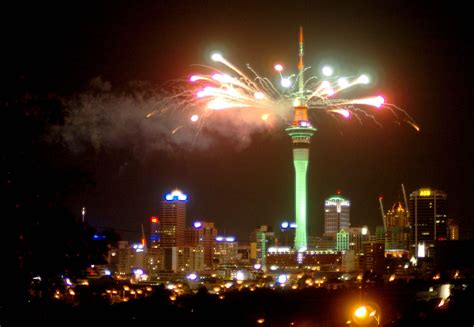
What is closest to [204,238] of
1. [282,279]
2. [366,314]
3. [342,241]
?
[342,241]

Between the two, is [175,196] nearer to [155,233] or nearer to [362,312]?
[155,233]

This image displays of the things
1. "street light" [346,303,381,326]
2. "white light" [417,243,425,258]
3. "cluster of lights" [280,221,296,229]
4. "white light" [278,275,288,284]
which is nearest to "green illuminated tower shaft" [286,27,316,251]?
"white light" [278,275,288,284]

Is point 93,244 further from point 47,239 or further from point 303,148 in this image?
point 303,148

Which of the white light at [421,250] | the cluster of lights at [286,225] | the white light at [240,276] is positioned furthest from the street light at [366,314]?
the cluster of lights at [286,225]

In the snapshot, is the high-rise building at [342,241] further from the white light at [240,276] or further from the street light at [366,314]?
the street light at [366,314]

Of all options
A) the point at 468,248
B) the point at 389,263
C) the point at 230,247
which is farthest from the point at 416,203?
the point at 468,248

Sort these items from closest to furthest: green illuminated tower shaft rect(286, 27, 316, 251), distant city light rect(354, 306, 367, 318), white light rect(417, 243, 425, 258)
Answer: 1. distant city light rect(354, 306, 367, 318)
2. green illuminated tower shaft rect(286, 27, 316, 251)
3. white light rect(417, 243, 425, 258)

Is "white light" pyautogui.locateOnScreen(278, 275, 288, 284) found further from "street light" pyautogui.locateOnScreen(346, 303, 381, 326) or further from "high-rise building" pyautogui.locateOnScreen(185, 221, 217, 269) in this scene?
"street light" pyautogui.locateOnScreen(346, 303, 381, 326)

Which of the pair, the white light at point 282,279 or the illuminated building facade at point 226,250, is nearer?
the white light at point 282,279
